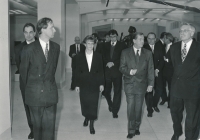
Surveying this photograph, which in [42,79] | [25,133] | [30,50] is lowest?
[25,133]

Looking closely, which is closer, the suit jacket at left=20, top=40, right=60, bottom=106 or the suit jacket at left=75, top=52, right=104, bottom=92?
the suit jacket at left=20, top=40, right=60, bottom=106

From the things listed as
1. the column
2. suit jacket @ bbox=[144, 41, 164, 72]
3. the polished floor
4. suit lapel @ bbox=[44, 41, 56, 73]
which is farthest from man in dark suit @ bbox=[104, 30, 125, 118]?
suit lapel @ bbox=[44, 41, 56, 73]

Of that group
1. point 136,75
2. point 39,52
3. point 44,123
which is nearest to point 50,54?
point 39,52

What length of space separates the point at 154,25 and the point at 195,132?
28.5 metres

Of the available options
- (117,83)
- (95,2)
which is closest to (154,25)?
(95,2)

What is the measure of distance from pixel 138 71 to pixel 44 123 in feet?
5.85

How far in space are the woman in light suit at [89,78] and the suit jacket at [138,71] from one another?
0.50 metres

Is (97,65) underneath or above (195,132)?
above

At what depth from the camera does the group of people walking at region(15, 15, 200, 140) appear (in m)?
3.21

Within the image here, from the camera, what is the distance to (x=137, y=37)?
169 inches

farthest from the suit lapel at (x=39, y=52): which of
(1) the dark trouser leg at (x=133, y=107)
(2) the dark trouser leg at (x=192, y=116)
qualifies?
(2) the dark trouser leg at (x=192, y=116)

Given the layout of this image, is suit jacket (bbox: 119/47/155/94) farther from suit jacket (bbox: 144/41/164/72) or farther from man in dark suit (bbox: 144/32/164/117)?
suit jacket (bbox: 144/41/164/72)

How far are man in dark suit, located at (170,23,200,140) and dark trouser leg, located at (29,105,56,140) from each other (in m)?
1.85

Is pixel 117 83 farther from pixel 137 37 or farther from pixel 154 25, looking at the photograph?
pixel 154 25
